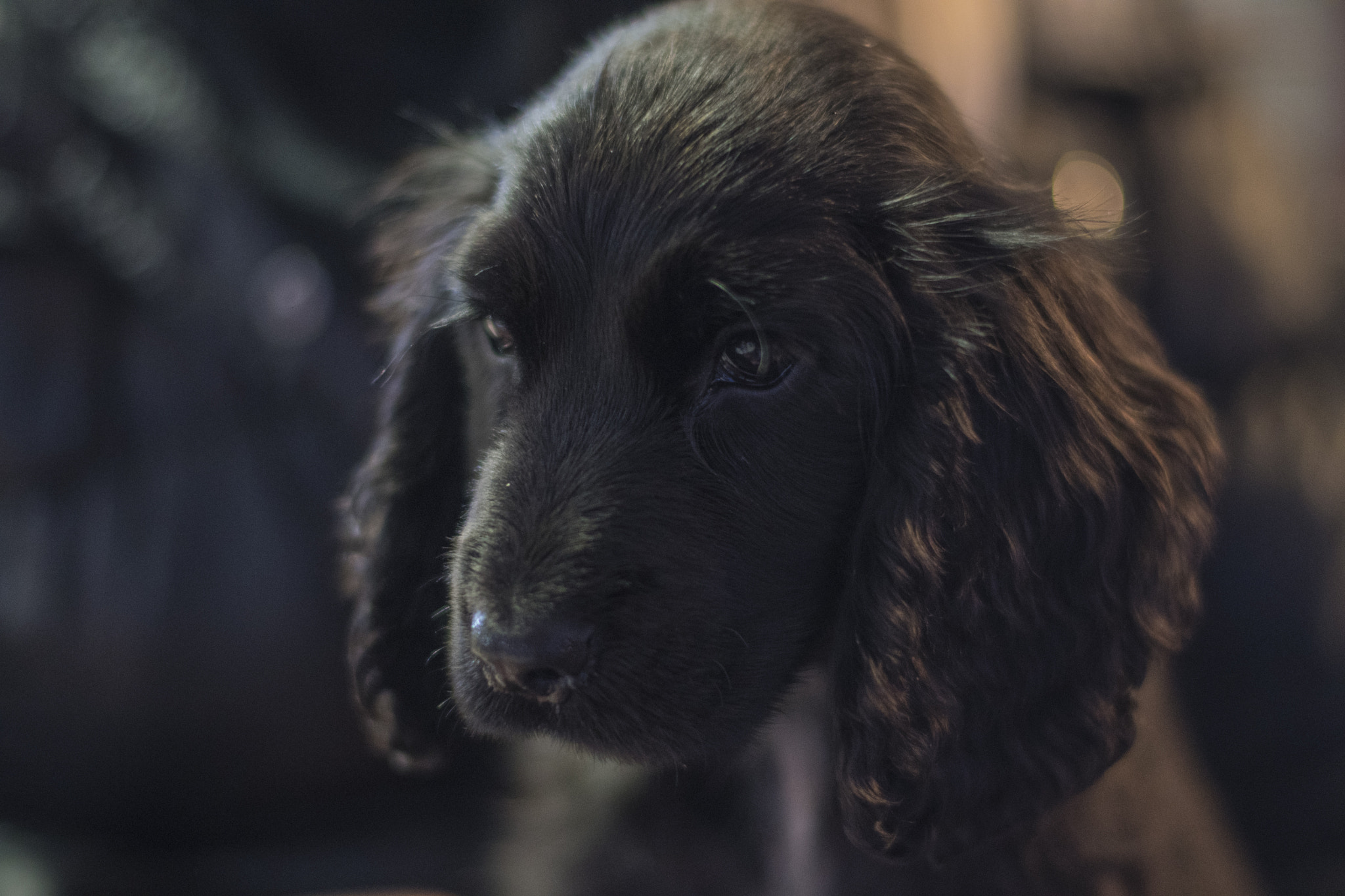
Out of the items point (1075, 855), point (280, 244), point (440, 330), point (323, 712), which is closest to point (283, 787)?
point (323, 712)

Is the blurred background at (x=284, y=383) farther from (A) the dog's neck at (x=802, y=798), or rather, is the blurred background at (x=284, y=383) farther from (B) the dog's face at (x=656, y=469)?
(B) the dog's face at (x=656, y=469)

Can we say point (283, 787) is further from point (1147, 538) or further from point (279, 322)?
point (1147, 538)

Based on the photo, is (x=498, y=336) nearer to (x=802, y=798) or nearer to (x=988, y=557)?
(x=988, y=557)

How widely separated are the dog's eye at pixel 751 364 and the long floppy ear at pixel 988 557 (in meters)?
0.16

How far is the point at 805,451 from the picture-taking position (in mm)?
1194

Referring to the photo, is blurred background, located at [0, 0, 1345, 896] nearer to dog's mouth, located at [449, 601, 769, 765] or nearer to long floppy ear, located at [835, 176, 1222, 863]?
long floppy ear, located at [835, 176, 1222, 863]

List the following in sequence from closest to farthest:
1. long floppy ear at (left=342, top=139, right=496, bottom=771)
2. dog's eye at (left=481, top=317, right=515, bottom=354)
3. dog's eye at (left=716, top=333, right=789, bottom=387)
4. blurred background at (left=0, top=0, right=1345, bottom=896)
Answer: dog's eye at (left=716, top=333, right=789, bottom=387) < dog's eye at (left=481, top=317, right=515, bottom=354) < long floppy ear at (left=342, top=139, right=496, bottom=771) < blurred background at (left=0, top=0, right=1345, bottom=896)

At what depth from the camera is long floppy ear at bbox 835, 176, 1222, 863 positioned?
117 cm

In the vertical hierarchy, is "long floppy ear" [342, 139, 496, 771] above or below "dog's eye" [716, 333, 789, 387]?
below

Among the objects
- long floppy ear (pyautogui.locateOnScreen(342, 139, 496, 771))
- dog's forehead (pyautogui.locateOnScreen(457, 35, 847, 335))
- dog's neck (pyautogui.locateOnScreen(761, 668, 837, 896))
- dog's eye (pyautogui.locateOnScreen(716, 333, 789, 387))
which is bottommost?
dog's neck (pyautogui.locateOnScreen(761, 668, 837, 896))

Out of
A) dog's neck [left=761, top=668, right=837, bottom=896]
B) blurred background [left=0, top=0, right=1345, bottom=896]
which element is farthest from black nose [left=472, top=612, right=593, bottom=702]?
blurred background [left=0, top=0, right=1345, bottom=896]

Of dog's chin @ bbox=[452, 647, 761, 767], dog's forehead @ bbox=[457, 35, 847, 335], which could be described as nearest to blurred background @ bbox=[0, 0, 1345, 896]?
dog's forehead @ bbox=[457, 35, 847, 335]

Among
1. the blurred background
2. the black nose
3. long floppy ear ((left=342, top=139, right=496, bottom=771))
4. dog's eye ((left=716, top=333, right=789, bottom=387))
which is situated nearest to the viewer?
the black nose

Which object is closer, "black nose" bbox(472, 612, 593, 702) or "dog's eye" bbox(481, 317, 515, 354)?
"black nose" bbox(472, 612, 593, 702)
